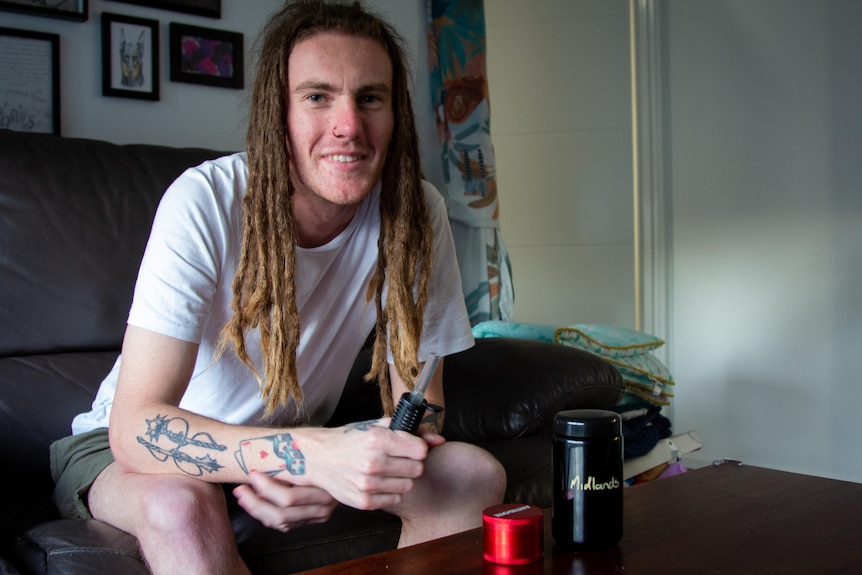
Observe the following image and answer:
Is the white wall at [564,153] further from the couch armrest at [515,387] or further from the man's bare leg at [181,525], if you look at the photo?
the man's bare leg at [181,525]

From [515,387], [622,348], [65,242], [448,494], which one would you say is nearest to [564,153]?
[622,348]

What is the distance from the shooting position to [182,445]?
110 centimetres

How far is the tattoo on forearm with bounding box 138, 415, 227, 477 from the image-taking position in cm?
110

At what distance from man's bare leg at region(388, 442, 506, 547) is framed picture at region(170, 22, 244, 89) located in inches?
54.2

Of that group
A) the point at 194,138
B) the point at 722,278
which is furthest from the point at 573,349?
the point at 722,278

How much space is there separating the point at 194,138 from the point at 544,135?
63.4 inches

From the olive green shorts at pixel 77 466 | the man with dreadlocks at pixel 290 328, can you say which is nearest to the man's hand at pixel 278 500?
the man with dreadlocks at pixel 290 328

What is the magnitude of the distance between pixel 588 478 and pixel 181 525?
469 mm

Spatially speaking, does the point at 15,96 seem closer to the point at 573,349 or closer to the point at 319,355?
the point at 319,355

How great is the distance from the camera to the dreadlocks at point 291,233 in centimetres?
126

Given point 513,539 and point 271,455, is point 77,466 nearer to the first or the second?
point 271,455

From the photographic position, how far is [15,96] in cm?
193

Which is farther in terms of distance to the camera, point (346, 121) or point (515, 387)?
point (515, 387)

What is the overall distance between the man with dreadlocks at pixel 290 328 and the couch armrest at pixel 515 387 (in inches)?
8.9
